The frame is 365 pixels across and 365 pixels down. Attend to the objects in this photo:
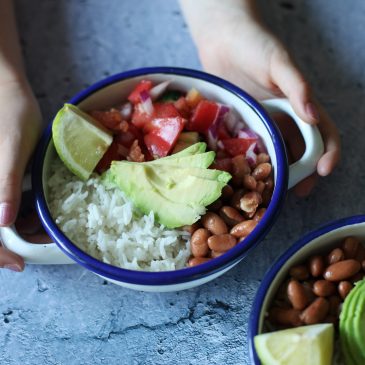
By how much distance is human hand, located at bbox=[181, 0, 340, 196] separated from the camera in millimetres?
1012

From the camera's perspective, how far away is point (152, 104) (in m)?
1.06

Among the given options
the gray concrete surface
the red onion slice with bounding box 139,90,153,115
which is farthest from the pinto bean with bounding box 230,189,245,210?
the red onion slice with bounding box 139,90,153,115

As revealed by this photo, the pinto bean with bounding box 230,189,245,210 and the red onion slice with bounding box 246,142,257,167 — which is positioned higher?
the red onion slice with bounding box 246,142,257,167

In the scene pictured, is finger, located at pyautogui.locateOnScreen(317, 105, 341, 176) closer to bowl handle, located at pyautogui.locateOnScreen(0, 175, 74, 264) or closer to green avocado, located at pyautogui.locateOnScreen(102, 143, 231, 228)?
green avocado, located at pyautogui.locateOnScreen(102, 143, 231, 228)

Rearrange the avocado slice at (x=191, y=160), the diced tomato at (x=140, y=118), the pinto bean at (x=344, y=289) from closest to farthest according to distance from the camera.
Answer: the pinto bean at (x=344, y=289) → the avocado slice at (x=191, y=160) → the diced tomato at (x=140, y=118)

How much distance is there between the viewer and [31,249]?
2.96ft

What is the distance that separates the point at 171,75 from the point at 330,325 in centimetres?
54

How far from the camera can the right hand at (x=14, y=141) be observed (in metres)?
0.92

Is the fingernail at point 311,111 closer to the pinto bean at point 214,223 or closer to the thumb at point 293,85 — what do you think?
the thumb at point 293,85

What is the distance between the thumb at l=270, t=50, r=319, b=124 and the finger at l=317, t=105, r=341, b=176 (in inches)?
2.7

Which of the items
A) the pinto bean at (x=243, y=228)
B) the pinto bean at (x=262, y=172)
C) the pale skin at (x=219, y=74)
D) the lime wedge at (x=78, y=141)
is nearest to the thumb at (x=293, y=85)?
the pale skin at (x=219, y=74)

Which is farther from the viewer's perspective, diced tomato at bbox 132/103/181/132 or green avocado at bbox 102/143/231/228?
diced tomato at bbox 132/103/181/132

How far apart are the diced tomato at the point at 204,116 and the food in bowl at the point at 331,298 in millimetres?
311

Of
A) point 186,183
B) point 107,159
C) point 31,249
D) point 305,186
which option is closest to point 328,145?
point 305,186
